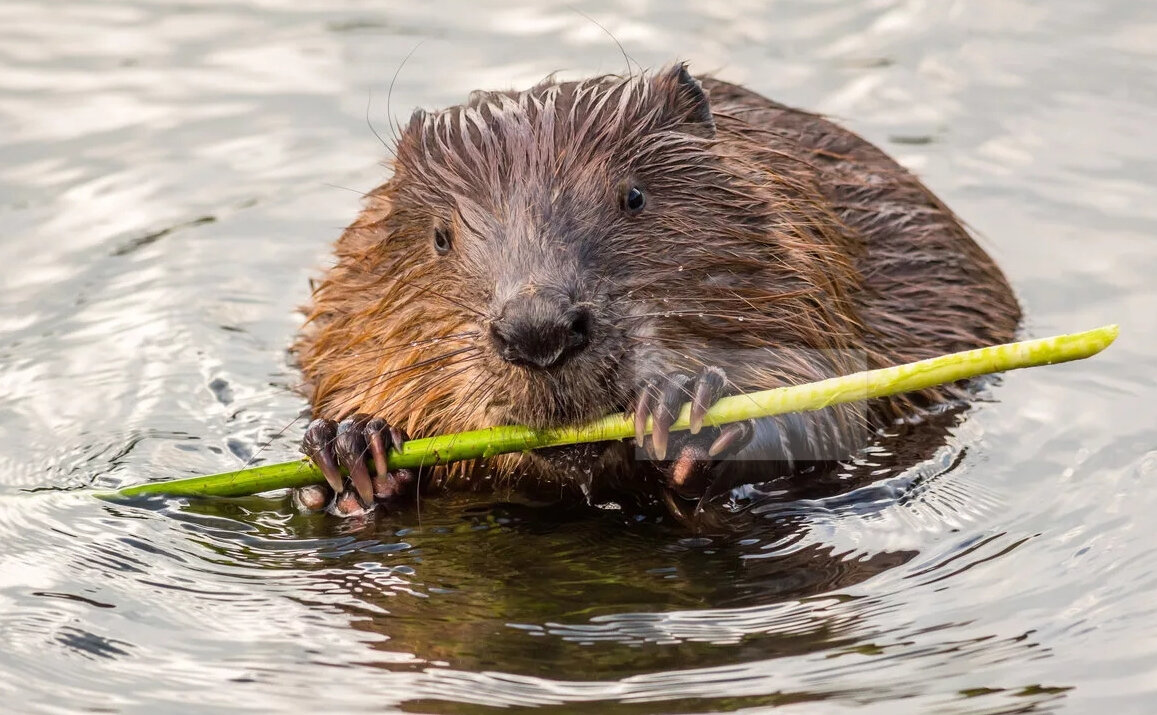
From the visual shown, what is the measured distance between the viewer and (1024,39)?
23.0 feet

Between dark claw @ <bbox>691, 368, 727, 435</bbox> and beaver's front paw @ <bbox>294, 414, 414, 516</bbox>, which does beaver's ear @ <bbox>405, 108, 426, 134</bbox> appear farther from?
dark claw @ <bbox>691, 368, 727, 435</bbox>

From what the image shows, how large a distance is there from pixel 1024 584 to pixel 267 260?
301 cm

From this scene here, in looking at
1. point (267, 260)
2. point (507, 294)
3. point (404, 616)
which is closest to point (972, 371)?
point (507, 294)

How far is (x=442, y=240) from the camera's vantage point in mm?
4047

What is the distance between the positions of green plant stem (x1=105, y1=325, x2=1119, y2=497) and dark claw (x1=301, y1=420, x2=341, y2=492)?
0.12 ft

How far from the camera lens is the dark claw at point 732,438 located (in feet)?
12.1

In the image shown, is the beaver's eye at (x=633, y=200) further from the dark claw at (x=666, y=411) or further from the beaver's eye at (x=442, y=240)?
the dark claw at (x=666, y=411)

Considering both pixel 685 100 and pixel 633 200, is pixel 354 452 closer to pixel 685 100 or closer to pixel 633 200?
pixel 633 200

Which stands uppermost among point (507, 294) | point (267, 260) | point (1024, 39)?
point (1024, 39)

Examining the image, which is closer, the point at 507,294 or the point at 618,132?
the point at 507,294

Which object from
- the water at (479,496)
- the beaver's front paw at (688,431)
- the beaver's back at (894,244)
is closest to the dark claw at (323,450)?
the water at (479,496)

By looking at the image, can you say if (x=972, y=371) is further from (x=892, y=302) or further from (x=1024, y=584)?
(x=892, y=302)

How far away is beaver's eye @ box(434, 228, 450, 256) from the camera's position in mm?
4027

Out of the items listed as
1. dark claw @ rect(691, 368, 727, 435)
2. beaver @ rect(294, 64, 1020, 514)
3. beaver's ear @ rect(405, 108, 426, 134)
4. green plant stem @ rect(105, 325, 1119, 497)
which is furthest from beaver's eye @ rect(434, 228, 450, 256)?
Result: dark claw @ rect(691, 368, 727, 435)
